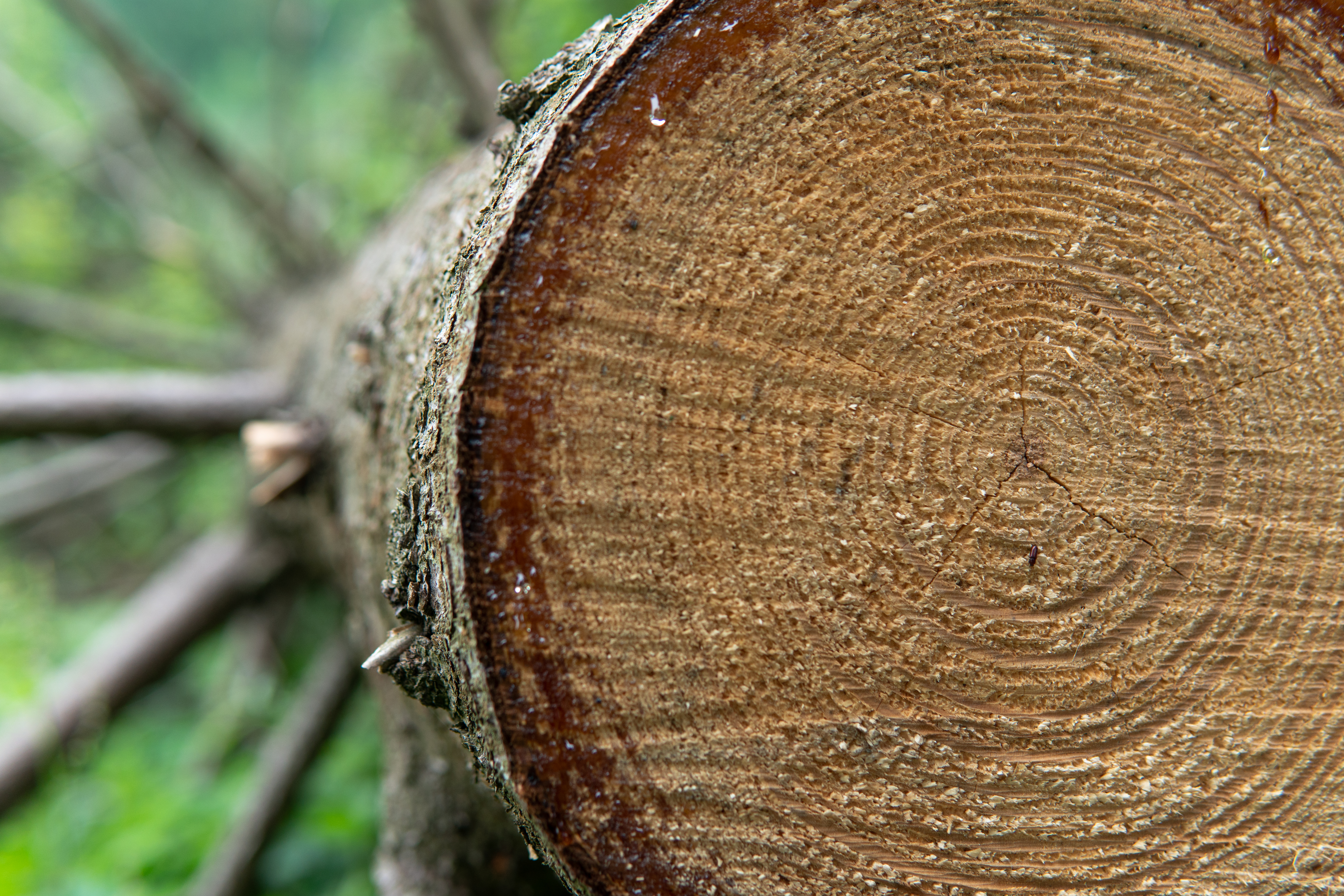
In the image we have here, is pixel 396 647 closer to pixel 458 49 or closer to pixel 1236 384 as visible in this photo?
pixel 1236 384

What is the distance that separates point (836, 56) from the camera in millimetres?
805

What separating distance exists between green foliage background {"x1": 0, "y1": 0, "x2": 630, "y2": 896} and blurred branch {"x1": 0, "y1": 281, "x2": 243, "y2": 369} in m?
0.21

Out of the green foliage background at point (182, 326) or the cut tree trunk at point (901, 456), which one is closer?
the cut tree trunk at point (901, 456)

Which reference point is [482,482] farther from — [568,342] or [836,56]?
[836,56]

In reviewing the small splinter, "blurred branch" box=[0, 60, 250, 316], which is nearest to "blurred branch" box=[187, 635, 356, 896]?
the small splinter

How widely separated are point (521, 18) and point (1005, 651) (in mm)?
4196

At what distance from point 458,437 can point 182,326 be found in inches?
186

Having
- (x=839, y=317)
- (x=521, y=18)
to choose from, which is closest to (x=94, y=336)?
(x=521, y=18)

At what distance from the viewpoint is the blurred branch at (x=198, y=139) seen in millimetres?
2797

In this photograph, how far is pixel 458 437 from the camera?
727 mm

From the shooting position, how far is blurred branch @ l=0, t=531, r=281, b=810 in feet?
7.10

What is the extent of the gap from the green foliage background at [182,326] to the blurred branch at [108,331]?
0.68ft

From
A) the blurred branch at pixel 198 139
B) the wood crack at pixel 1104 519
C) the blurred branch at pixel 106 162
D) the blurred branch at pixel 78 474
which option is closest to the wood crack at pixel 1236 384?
the wood crack at pixel 1104 519

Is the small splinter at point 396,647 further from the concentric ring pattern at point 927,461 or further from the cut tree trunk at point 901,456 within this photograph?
the concentric ring pattern at point 927,461
